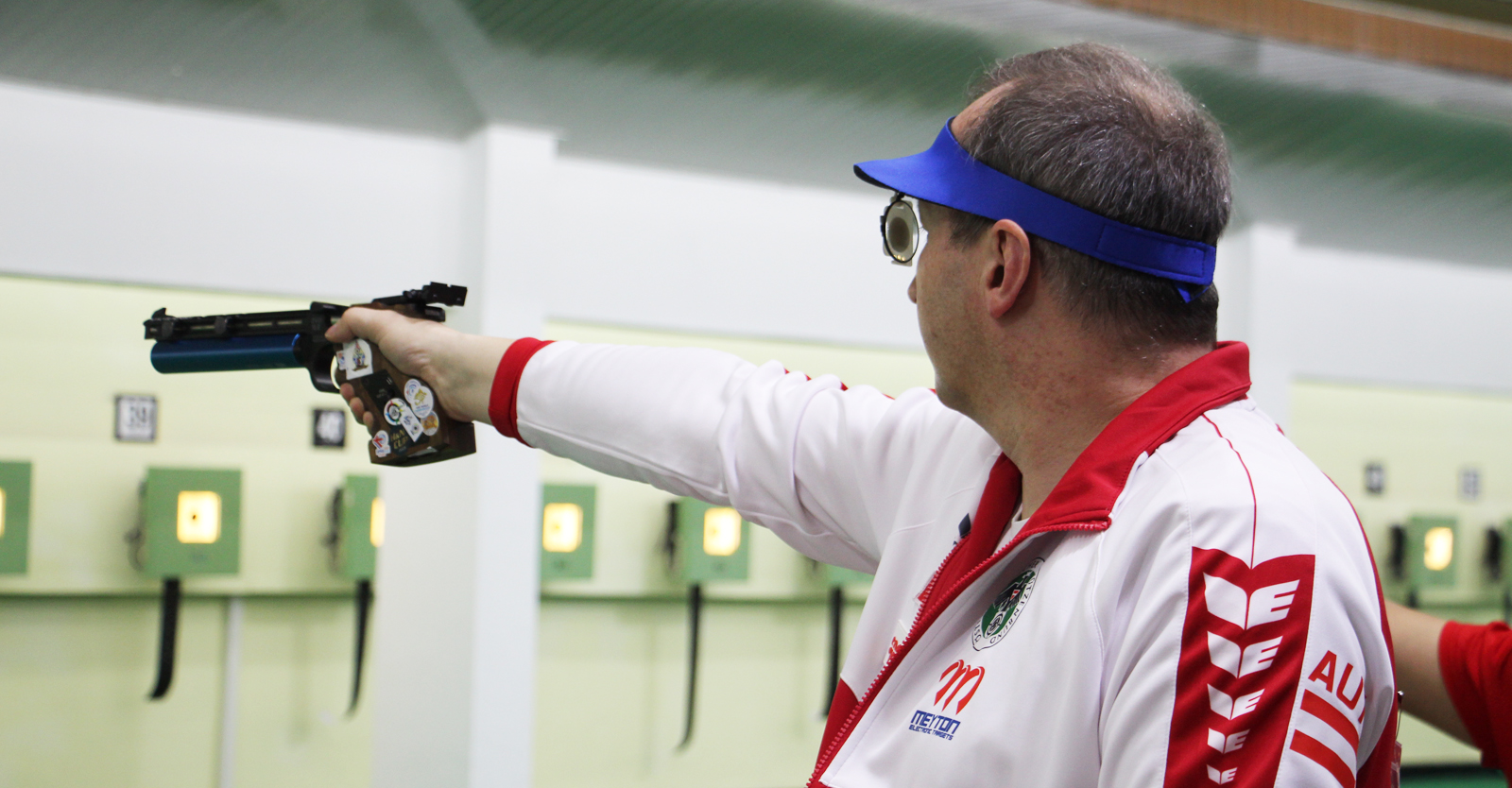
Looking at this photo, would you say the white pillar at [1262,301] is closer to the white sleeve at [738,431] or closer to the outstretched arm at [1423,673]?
the outstretched arm at [1423,673]

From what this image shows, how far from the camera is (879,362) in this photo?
12.1ft

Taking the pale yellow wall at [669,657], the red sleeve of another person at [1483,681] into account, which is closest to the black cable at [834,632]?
the pale yellow wall at [669,657]

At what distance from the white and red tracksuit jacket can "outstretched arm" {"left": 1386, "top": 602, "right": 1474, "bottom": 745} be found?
1.94 feet

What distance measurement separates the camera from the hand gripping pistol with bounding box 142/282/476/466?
1304 millimetres

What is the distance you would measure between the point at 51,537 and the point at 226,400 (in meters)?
0.54

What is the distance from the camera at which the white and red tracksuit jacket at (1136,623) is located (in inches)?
28.0

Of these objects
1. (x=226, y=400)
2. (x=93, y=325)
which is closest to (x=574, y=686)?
(x=226, y=400)

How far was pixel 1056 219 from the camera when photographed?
879 mm

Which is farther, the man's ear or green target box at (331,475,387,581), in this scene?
green target box at (331,475,387,581)

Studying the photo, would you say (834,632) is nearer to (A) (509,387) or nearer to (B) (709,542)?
(B) (709,542)

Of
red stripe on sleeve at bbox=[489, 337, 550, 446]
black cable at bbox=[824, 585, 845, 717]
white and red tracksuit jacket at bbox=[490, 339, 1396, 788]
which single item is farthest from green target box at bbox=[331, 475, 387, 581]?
white and red tracksuit jacket at bbox=[490, 339, 1396, 788]

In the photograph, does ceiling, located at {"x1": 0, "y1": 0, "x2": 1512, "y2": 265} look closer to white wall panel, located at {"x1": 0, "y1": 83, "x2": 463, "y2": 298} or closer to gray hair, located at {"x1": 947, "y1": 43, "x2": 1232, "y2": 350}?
white wall panel, located at {"x1": 0, "y1": 83, "x2": 463, "y2": 298}

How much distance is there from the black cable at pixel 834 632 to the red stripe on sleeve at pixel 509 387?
231cm

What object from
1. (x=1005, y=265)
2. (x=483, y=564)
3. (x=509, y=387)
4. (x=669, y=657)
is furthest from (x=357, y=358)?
(x=669, y=657)
